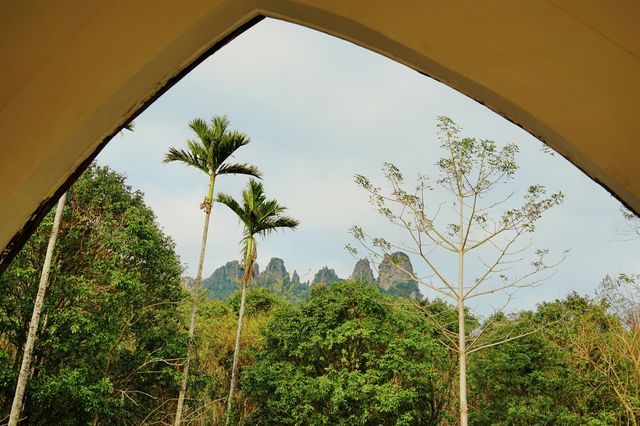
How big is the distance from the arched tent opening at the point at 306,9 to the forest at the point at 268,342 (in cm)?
916

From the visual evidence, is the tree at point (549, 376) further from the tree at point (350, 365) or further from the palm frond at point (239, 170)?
the palm frond at point (239, 170)

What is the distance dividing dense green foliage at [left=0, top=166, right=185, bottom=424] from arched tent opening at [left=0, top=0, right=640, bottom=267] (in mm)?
9748

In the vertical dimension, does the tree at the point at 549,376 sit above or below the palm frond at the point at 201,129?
below

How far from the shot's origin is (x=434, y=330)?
53.0ft

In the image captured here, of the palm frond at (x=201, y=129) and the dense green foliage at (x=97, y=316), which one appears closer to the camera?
the dense green foliage at (x=97, y=316)

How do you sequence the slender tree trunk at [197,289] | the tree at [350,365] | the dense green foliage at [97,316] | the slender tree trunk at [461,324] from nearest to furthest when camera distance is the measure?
the dense green foliage at [97,316] < the slender tree trunk at [197,289] < the slender tree trunk at [461,324] < the tree at [350,365]

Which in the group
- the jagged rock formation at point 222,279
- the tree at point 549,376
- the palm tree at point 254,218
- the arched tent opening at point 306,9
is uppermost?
the jagged rock formation at point 222,279

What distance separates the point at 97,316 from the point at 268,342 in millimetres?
6746

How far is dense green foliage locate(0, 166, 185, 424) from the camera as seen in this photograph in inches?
384

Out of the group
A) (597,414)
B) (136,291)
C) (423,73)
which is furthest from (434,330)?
(423,73)

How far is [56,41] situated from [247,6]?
287 millimetres

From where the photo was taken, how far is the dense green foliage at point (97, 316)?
32.0ft

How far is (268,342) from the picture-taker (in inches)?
643

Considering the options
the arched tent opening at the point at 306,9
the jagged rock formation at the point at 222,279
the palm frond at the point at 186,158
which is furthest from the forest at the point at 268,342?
the jagged rock formation at the point at 222,279
